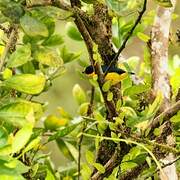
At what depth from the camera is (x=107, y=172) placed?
82 centimetres

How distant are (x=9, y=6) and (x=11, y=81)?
0.10 metres

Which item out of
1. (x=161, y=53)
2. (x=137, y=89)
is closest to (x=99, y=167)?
(x=137, y=89)

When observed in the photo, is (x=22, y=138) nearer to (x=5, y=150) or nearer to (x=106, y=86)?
(x=5, y=150)

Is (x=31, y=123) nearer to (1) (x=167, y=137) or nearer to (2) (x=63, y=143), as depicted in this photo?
(1) (x=167, y=137)

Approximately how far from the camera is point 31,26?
65cm

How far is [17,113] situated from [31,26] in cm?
10

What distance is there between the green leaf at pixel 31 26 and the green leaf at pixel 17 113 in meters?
0.08

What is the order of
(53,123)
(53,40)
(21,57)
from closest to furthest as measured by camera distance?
1. (21,57)
2. (53,40)
3. (53,123)

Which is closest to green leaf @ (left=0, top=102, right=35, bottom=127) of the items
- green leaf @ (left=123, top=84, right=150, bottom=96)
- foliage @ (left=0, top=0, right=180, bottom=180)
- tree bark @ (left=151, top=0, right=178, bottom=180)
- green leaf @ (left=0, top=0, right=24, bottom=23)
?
foliage @ (left=0, top=0, right=180, bottom=180)

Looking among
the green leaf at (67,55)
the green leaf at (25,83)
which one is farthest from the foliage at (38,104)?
the green leaf at (67,55)

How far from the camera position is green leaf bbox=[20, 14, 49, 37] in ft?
2.09

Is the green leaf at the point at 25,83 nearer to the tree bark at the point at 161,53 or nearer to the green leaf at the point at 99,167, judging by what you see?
the green leaf at the point at 99,167

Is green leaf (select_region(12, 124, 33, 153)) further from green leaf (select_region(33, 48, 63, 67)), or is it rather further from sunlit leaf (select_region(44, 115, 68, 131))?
sunlit leaf (select_region(44, 115, 68, 131))

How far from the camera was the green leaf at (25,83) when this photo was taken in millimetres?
672
